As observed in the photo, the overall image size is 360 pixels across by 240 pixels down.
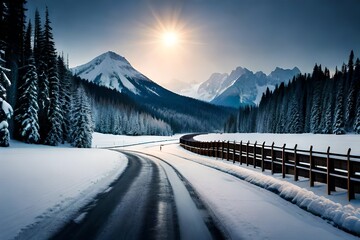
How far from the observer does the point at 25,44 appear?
4566cm

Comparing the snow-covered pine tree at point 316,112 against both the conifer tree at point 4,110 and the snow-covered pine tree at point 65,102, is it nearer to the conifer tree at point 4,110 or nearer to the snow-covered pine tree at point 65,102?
the snow-covered pine tree at point 65,102

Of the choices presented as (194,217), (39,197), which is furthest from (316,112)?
(39,197)

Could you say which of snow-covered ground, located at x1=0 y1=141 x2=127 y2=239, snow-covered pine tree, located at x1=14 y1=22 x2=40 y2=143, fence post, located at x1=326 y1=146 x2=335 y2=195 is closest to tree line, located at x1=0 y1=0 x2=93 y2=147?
snow-covered pine tree, located at x1=14 y1=22 x2=40 y2=143

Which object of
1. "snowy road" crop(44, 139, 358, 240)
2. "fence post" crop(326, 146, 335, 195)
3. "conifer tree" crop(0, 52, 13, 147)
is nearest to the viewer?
"snowy road" crop(44, 139, 358, 240)

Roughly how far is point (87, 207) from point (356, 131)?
65.4m

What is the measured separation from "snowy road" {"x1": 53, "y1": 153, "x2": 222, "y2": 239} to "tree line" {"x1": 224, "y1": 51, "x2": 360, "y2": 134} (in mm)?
62152

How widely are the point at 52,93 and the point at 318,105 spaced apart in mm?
68145

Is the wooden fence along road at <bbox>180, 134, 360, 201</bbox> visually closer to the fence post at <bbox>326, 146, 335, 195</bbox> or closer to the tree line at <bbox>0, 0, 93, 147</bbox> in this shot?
the fence post at <bbox>326, 146, 335, 195</bbox>

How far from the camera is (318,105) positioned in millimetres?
75562

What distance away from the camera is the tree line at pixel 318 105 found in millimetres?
66375

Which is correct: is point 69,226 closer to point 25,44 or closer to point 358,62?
point 25,44

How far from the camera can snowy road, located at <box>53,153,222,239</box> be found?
A: 227 inches

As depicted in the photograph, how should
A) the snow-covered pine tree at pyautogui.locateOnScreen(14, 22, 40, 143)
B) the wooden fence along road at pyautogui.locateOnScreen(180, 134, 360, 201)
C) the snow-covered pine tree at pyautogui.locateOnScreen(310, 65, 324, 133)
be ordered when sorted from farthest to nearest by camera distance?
the snow-covered pine tree at pyautogui.locateOnScreen(310, 65, 324, 133)
the snow-covered pine tree at pyautogui.locateOnScreen(14, 22, 40, 143)
the wooden fence along road at pyautogui.locateOnScreen(180, 134, 360, 201)

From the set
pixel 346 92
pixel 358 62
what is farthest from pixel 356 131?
pixel 358 62
